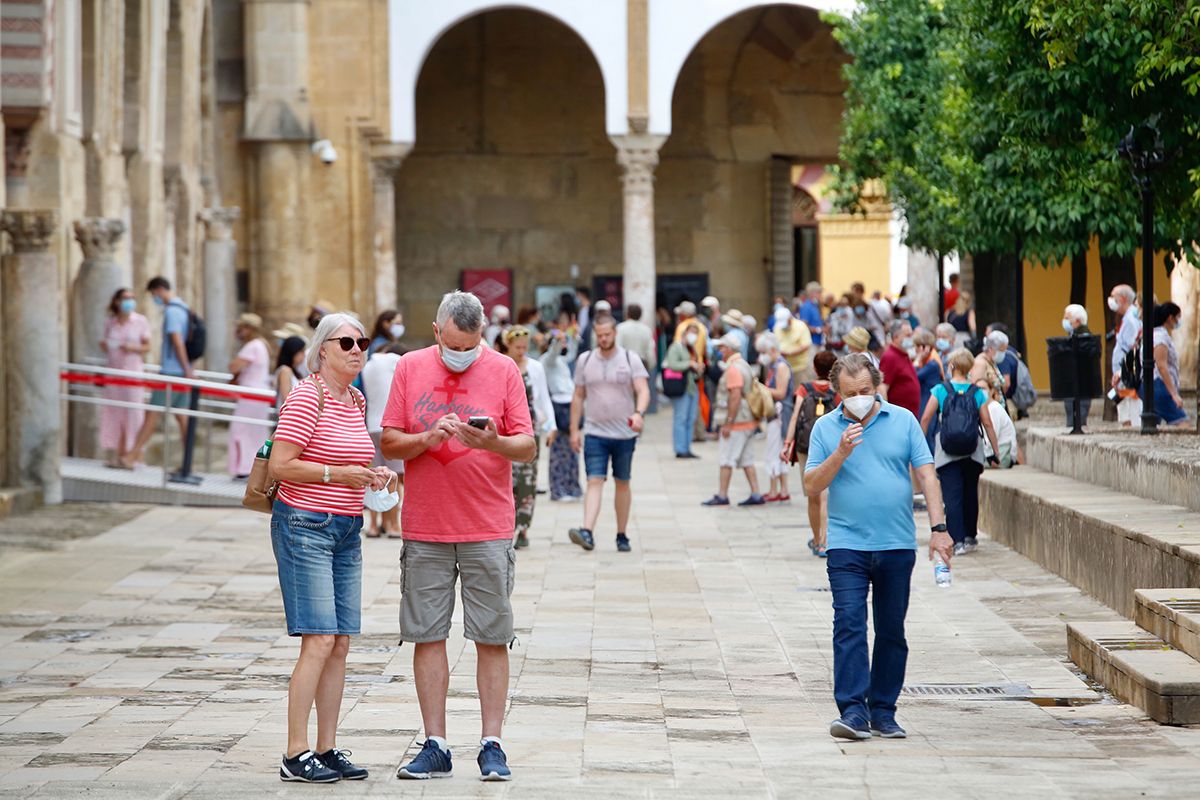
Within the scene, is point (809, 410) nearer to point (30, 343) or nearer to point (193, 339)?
point (30, 343)

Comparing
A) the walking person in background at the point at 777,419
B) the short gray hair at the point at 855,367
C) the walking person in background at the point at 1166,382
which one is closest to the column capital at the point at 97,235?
the walking person in background at the point at 777,419

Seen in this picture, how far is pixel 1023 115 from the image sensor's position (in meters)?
17.4

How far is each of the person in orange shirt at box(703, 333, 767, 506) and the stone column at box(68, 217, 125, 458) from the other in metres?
5.54

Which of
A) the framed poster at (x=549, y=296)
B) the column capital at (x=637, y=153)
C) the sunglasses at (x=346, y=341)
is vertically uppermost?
the column capital at (x=637, y=153)

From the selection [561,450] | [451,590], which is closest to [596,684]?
[451,590]

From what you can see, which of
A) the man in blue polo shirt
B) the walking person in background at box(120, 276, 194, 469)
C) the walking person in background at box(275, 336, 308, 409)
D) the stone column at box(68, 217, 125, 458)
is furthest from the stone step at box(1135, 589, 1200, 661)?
the stone column at box(68, 217, 125, 458)

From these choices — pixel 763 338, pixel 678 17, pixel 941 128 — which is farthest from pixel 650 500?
pixel 678 17

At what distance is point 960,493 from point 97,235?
881 centimetres

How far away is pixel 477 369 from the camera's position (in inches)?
285

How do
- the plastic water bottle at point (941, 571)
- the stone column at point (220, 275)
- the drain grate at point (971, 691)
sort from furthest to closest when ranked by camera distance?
the stone column at point (220, 275) < the drain grate at point (971, 691) < the plastic water bottle at point (941, 571)

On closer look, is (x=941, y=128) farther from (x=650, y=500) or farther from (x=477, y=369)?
(x=477, y=369)

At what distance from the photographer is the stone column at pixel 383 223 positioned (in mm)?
31875

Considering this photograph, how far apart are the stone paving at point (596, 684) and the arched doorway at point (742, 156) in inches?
865

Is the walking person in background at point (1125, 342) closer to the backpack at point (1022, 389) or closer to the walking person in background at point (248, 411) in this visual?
the backpack at point (1022, 389)
